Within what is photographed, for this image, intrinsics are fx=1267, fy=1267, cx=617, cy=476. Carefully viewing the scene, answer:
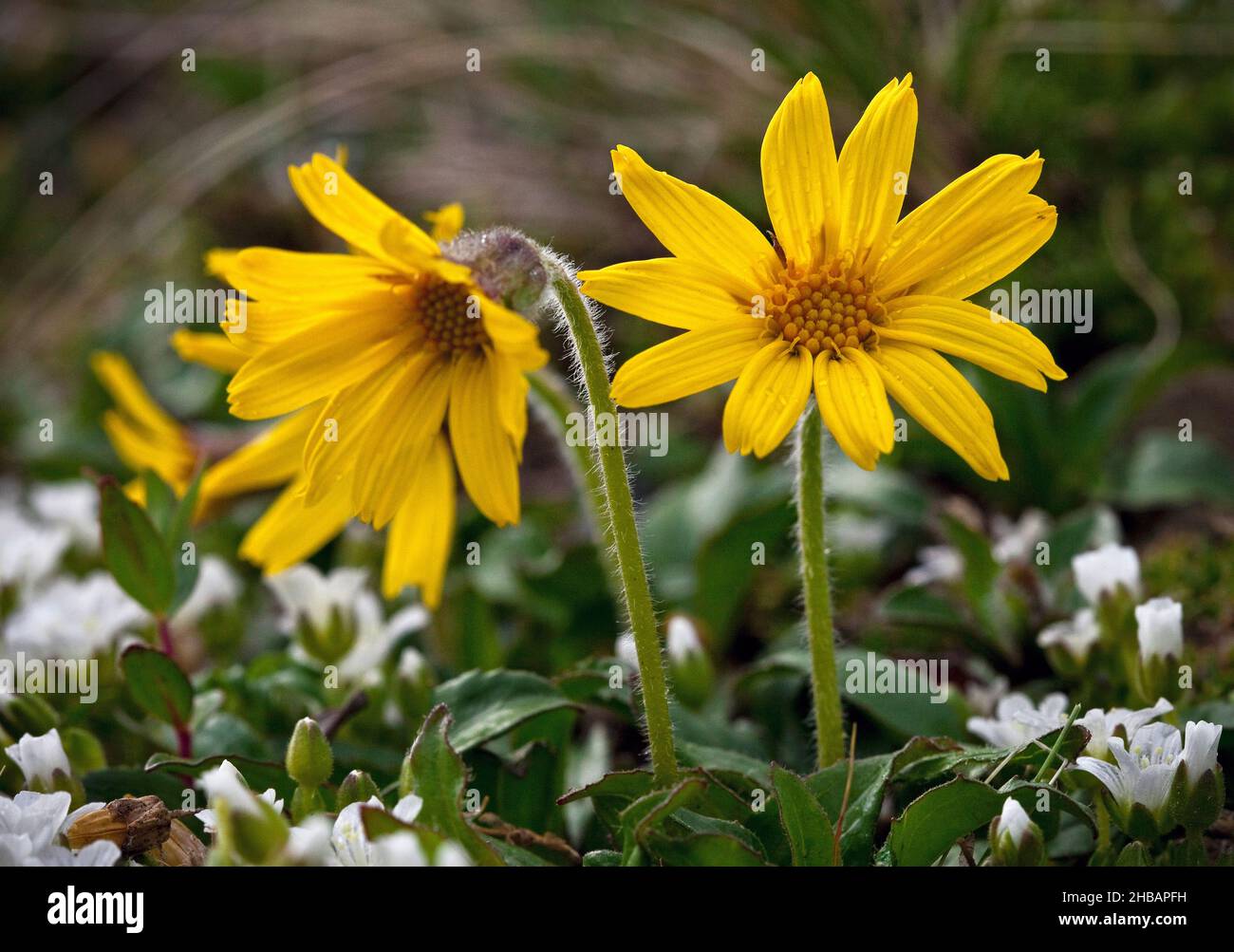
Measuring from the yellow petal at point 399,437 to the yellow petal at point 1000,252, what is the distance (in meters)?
0.58

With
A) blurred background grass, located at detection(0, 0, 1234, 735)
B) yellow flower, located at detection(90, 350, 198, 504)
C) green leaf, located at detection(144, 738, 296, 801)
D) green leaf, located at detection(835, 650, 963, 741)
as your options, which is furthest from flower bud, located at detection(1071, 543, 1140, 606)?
yellow flower, located at detection(90, 350, 198, 504)

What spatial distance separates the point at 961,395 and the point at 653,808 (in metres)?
0.52

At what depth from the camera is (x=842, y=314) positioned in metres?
1.37

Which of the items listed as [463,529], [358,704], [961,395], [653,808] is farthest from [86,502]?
[961,395]

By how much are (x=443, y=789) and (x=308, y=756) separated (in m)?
0.16

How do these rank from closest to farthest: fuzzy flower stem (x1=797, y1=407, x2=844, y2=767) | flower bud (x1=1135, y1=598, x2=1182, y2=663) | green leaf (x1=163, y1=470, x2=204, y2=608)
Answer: fuzzy flower stem (x1=797, y1=407, x2=844, y2=767)
flower bud (x1=1135, y1=598, x2=1182, y2=663)
green leaf (x1=163, y1=470, x2=204, y2=608)

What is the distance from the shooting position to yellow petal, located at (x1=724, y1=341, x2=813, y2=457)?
1.24m

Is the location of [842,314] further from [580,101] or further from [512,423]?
[580,101]

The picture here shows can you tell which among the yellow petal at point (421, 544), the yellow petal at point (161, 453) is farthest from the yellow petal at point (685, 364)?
the yellow petal at point (161, 453)

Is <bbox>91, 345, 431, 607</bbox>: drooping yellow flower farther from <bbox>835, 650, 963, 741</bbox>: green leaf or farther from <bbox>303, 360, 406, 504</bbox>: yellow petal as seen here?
<bbox>835, 650, 963, 741</bbox>: green leaf

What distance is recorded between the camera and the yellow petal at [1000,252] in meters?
1.32

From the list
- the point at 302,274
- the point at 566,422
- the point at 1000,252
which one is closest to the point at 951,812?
the point at 1000,252

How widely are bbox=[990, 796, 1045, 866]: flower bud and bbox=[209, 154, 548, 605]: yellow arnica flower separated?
2.03 ft

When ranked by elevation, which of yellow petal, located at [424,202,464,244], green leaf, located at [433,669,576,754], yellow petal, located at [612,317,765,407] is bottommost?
green leaf, located at [433,669,576,754]
